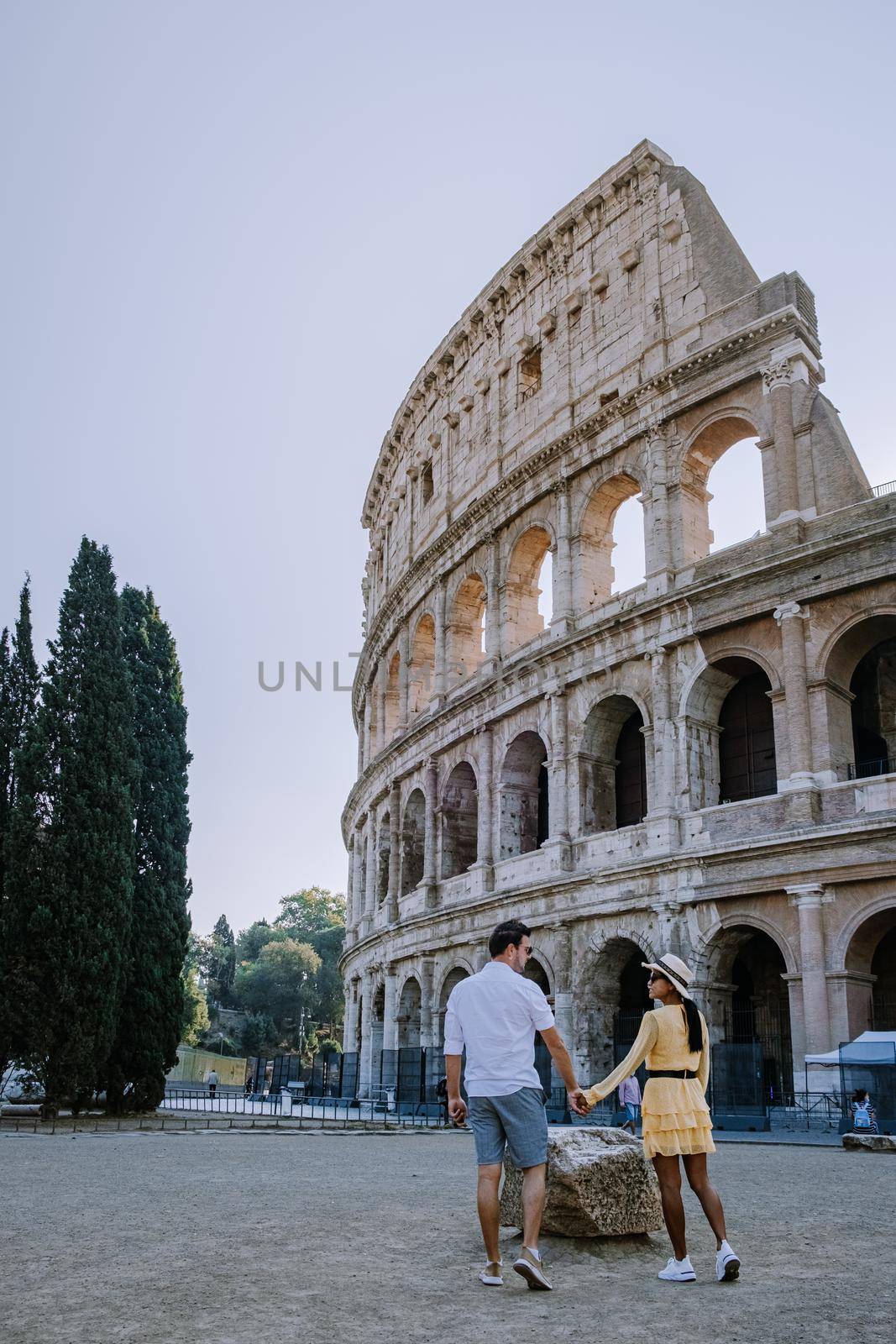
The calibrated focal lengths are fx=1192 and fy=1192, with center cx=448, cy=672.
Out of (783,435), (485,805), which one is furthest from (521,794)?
(783,435)

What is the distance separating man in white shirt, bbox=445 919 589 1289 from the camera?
15.1ft

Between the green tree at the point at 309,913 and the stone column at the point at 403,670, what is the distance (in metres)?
48.9

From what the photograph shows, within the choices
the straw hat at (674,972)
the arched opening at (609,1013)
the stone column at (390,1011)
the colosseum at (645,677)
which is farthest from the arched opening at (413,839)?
the straw hat at (674,972)

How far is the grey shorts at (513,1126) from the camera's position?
15.4 feet

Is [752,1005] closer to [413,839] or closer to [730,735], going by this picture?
[730,735]

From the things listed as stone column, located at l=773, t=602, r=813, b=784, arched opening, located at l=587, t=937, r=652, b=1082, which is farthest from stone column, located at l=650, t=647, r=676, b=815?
arched opening, located at l=587, t=937, r=652, b=1082

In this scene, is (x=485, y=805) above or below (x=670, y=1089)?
above

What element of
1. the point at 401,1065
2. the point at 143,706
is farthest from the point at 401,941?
the point at 143,706

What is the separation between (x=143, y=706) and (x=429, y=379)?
12.9m

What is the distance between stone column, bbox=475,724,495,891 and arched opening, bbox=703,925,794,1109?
→ 202 inches

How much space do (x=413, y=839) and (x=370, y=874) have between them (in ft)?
11.2

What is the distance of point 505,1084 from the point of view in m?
4.72

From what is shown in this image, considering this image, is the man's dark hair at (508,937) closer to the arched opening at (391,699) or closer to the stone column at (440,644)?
the stone column at (440,644)

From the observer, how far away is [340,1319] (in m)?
3.92
